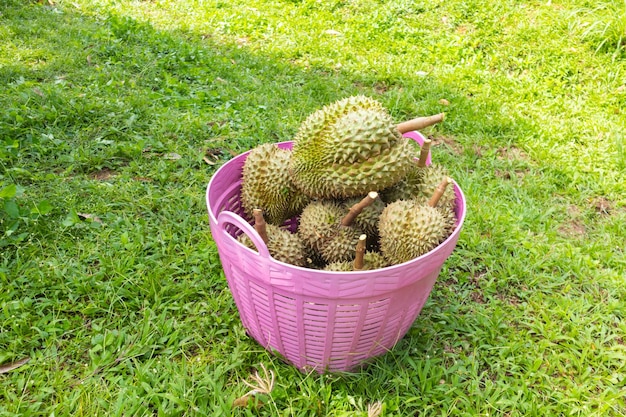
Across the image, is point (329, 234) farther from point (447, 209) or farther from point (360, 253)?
point (447, 209)

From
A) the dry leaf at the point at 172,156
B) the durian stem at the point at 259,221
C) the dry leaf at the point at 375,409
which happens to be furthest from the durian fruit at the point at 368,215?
the dry leaf at the point at 172,156

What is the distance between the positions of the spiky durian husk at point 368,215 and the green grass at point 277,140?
0.52 m

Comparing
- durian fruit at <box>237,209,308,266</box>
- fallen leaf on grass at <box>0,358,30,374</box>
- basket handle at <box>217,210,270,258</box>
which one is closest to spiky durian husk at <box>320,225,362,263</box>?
durian fruit at <box>237,209,308,266</box>

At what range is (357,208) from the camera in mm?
1875

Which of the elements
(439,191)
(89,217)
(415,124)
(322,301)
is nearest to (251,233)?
(322,301)

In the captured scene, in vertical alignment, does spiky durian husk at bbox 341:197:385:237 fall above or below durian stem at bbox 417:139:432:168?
below

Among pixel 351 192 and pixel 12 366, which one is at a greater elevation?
pixel 351 192

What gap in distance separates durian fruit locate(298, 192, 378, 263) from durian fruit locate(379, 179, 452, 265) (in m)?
0.12

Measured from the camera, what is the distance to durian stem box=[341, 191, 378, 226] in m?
1.81

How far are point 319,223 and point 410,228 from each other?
38cm

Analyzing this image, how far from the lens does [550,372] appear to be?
2.09 m

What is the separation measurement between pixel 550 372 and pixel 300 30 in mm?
4351

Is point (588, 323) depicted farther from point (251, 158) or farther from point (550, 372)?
point (251, 158)

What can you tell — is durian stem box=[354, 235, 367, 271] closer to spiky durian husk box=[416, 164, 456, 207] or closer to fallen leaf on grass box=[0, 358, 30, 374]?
spiky durian husk box=[416, 164, 456, 207]
